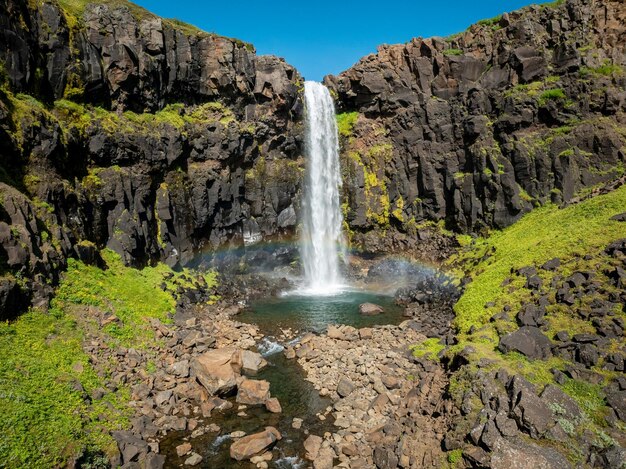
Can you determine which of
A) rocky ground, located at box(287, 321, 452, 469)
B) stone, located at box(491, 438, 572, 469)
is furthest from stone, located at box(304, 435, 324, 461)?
stone, located at box(491, 438, 572, 469)

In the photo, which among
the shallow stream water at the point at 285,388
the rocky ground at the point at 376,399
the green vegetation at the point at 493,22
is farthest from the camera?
the green vegetation at the point at 493,22

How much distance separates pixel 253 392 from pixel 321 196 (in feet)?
90.4

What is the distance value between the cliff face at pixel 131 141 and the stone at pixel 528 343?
21352 mm

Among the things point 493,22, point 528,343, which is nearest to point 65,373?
point 528,343

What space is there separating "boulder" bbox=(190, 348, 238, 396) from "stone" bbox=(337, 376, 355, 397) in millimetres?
4921

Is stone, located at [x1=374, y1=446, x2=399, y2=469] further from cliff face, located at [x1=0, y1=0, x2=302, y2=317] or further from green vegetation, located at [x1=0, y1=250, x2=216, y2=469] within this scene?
Answer: cliff face, located at [x1=0, y1=0, x2=302, y2=317]

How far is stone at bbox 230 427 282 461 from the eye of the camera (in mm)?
13844

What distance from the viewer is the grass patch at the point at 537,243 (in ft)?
75.6

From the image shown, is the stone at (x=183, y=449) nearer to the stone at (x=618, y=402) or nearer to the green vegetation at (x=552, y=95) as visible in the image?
the stone at (x=618, y=402)

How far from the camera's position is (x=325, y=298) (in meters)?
33.8

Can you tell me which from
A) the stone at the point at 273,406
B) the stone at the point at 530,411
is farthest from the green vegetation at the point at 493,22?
the stone at the point at 273,406

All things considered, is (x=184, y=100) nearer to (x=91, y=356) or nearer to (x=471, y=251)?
(x=91, y=356)

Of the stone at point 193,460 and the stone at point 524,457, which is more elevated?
the stone at point 524,457

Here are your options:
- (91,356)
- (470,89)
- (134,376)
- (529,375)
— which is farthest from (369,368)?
(470,89)
